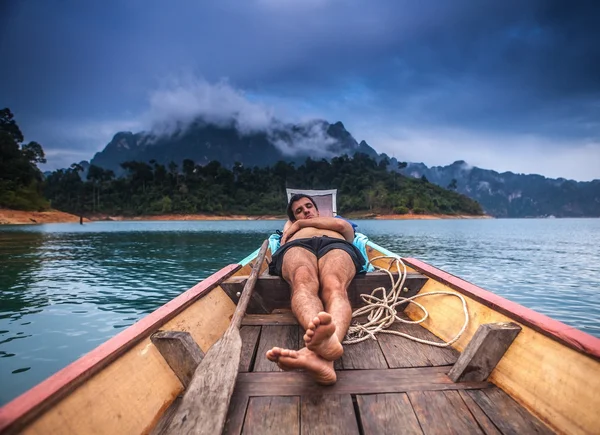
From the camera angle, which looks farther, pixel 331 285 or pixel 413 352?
pixel 331 285

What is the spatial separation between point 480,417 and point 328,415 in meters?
0.72

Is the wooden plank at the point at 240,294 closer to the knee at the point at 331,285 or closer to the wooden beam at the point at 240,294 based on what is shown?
the wooden beam at the point at 240,294

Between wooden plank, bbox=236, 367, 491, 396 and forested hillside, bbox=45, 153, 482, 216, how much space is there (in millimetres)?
72988

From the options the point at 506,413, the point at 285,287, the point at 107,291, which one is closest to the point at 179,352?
the point at 285,287

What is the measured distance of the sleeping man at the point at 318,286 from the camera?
1.62 meters

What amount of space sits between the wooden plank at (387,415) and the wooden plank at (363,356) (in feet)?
1.06

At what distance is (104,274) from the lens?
9922 millimetres

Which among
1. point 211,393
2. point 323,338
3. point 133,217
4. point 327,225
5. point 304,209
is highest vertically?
point 304,209

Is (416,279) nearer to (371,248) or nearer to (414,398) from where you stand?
(414,398)

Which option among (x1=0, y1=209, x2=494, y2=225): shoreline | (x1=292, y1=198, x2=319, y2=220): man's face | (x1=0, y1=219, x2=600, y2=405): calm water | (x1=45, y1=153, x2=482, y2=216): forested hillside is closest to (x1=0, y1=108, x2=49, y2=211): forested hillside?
(x1=0, y1=209, x2=494, y2=225): shoreline

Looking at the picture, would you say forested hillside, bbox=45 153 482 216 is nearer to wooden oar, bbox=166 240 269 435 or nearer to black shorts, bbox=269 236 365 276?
black shorts, bbox=269 236 365 276

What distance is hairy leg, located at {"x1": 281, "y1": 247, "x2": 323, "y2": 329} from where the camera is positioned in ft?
6.95

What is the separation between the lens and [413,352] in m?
2.29

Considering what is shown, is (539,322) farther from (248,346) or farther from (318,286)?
(248,346)
